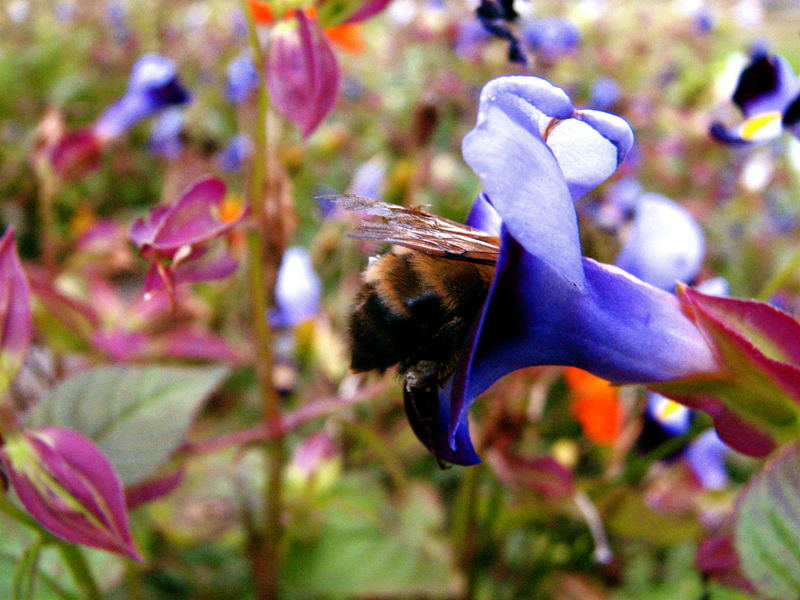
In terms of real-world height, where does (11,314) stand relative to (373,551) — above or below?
above

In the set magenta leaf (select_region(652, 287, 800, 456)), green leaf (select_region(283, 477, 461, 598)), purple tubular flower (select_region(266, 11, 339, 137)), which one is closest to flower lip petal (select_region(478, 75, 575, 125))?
magenta leaf (select_region(652, 287, 800, 456))

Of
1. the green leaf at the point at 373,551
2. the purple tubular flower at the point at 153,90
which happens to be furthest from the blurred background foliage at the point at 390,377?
the purple tubular flower at the point at 153,90

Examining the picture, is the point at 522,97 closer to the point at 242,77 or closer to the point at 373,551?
the point at 373,551

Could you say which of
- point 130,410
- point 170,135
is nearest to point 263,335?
point 130,410

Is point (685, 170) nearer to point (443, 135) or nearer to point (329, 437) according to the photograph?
point (443, 135)

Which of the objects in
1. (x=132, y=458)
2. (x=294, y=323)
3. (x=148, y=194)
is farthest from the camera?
(x=148, y=194)

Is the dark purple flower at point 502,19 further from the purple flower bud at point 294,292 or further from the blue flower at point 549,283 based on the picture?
the purple flower bud at point 294,292

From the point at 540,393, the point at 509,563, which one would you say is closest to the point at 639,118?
the point at 540,393
